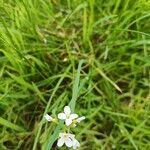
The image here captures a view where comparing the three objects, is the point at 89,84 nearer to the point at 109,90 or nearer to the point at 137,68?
the point at 109,90

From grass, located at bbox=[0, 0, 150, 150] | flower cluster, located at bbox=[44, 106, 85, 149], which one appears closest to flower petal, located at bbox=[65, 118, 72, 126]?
flower cluster, located at bbox=[44, 106, 85, 149]

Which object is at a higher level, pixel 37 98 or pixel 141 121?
pixel 37 98

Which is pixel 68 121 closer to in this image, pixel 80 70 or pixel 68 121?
pixel 68 121

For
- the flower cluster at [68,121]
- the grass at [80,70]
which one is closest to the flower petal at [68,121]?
the flower cluster at [68,121]

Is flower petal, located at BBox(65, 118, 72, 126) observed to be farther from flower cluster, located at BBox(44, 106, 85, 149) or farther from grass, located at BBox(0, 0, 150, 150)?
grass, located at BBox(0, 0, 150, 150)

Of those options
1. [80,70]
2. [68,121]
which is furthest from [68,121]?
[80,70]

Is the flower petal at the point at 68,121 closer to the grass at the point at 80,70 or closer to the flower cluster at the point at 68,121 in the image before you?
the flower cluster at the point at 68,121

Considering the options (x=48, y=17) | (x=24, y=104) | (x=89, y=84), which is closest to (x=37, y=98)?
(x=24, y=104)

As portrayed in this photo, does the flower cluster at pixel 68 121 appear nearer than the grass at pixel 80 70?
Yes

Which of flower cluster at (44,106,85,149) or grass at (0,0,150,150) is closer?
flower cluster at (44,106,85,149)
